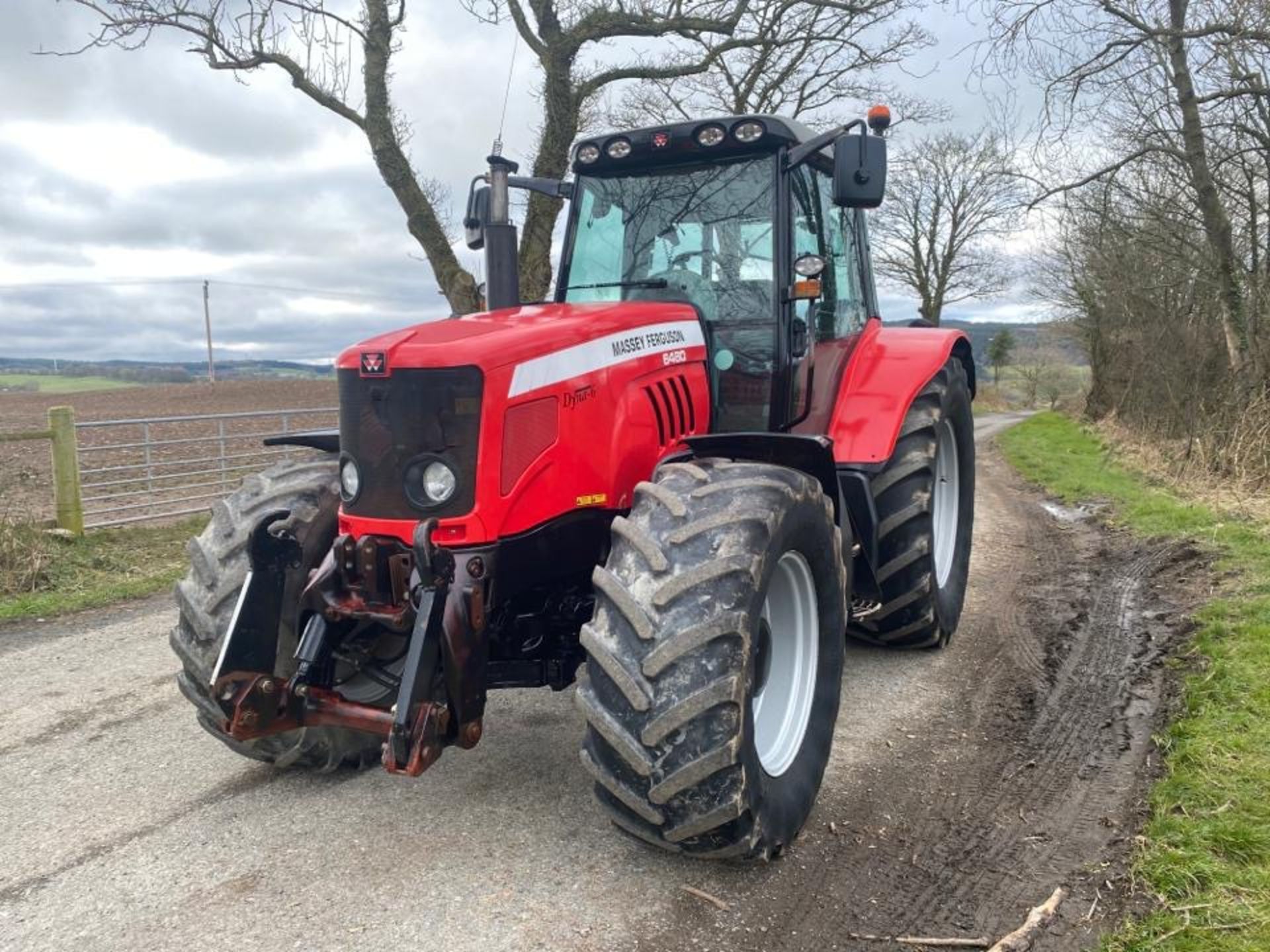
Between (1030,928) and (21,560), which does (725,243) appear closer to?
(1030,928)

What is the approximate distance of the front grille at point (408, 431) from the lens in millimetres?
3008

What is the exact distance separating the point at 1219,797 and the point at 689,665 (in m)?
1.98

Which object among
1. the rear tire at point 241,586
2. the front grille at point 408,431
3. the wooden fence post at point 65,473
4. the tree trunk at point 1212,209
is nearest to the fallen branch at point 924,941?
the front grille at point 408,431

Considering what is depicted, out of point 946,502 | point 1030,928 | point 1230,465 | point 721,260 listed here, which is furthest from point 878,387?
point 1230,465

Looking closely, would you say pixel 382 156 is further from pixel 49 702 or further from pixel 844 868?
pixel 844 868

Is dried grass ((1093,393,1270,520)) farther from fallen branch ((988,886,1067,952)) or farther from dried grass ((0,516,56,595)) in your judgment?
dried grass ((0,516,56,595))

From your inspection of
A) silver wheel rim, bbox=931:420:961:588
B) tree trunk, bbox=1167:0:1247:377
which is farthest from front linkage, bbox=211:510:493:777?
tree trunk, bbox=1167:0:1247:377

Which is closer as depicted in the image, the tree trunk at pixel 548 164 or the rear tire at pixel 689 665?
the rear tire at pixel 689 665

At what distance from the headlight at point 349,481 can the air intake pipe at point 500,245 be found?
4.21 feet

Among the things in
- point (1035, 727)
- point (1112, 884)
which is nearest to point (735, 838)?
point (1112, 884)

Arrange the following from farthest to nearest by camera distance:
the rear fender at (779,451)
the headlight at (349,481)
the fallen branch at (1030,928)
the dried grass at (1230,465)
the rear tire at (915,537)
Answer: the dried grass at (1230,465) < the rear tire at (915,537) < the rear fender at (779,451) < the headlight at (349,481) < the fallen branch at (1030,928)

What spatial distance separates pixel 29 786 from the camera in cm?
373

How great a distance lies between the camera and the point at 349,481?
322 cm

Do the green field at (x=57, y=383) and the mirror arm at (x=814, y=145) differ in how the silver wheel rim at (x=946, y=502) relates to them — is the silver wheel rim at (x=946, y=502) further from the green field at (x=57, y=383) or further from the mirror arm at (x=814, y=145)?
the green field at (x=57, y=383)
